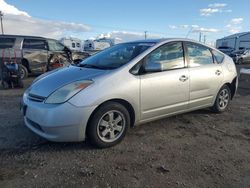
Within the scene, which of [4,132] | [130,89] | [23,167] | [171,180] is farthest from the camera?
[4,132]

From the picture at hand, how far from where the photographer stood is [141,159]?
352cm

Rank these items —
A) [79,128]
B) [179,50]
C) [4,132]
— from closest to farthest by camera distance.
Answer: [79,128] < [4,132] < [179,50]

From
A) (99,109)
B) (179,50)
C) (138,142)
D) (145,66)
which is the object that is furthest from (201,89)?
(99,109)

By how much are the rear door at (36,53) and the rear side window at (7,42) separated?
0.47 m

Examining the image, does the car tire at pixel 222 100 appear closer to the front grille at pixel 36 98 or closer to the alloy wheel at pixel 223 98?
the alloy wheel at pixel 223 98

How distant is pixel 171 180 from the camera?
119 inches

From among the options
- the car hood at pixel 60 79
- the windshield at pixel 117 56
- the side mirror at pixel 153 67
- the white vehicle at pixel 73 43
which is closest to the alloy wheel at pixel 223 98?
the side mirror at pixel 153 67

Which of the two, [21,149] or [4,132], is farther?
[4,132]

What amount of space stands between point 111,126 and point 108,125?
0.18ft

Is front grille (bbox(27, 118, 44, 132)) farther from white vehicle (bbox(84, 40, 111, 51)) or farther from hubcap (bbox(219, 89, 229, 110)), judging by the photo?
white vehicle (bbox(84, 40, 111, 51))

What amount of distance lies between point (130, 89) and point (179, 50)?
4.63 feet

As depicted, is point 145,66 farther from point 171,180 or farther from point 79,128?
point 171,180

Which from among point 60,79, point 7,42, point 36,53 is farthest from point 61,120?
point 7,42

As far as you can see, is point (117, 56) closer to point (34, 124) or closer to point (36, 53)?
point (34, 124)
